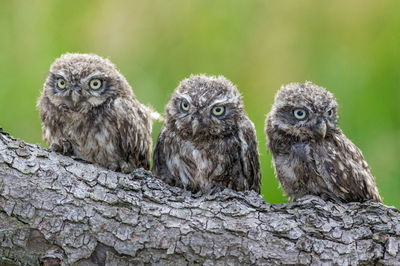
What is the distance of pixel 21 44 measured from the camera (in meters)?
6.14

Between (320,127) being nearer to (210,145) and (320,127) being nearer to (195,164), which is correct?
(210,145)

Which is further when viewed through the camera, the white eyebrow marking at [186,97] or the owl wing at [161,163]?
the owl wing at [161,163]

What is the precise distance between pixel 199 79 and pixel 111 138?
74cm

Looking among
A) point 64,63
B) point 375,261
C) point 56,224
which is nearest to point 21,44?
point 64,63

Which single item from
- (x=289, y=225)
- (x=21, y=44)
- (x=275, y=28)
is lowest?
(x=289, y=225)

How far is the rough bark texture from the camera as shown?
3.52 meters

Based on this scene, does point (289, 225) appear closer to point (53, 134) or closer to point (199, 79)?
point (199, 79)

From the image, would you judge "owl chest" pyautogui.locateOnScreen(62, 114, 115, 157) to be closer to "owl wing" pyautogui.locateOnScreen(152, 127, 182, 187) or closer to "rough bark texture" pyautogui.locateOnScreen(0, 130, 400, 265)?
"owl wing" pyautogui.locateOnScreen(152, 127, 182, 187)

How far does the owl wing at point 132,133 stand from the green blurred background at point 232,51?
133cm

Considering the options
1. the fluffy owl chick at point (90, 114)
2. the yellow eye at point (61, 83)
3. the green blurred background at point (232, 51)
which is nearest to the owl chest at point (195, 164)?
the fluffy owl chick at point (90, 114)

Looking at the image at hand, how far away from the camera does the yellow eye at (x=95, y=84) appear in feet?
14.2

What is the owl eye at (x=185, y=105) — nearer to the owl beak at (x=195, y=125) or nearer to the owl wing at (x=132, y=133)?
the owl beak at (x=195, y=125)

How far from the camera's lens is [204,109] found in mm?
4340

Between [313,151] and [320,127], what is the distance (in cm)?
17
